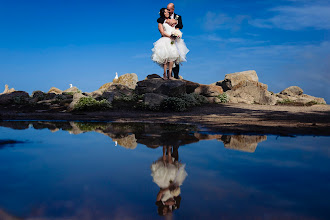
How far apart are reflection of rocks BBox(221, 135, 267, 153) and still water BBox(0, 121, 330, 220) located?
0.02m

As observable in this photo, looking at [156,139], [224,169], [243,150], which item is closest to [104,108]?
[156,139]

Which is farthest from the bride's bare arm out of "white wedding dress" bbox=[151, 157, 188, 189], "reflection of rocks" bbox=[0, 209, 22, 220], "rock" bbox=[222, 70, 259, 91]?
"reflection of rocks" bbox=[0, 209, 22, 220]

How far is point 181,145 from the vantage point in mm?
4711

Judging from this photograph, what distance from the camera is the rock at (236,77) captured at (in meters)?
22.3

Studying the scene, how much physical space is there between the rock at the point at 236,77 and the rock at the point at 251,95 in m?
2.29

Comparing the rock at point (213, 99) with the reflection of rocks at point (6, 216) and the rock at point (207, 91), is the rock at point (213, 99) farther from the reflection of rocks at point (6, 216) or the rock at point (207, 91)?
the reflection of rocks at point (6, 216)

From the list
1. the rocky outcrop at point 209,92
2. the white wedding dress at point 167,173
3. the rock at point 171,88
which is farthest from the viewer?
the rocky outcrop at point 209,92

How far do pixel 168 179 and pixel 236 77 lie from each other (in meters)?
20.9

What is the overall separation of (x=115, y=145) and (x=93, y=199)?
8.49 ft

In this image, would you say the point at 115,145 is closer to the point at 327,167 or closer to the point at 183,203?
the point at 183,203

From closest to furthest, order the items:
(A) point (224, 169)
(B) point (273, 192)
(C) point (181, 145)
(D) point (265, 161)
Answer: (B) point (273, 192)
(A) point (224, 169)
(D) point (265, 161)
(C) point (181, 145)

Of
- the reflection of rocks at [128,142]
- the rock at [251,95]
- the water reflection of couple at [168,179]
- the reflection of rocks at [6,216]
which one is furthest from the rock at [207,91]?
the reflection of rocks at [6,216]

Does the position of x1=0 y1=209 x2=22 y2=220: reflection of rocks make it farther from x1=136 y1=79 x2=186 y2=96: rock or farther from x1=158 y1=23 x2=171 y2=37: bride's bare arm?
x1=136 y1=79 x2=186 y2=96: rock

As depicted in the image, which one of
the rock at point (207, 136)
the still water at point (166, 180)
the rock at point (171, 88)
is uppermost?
the rock at point (171, 88)
